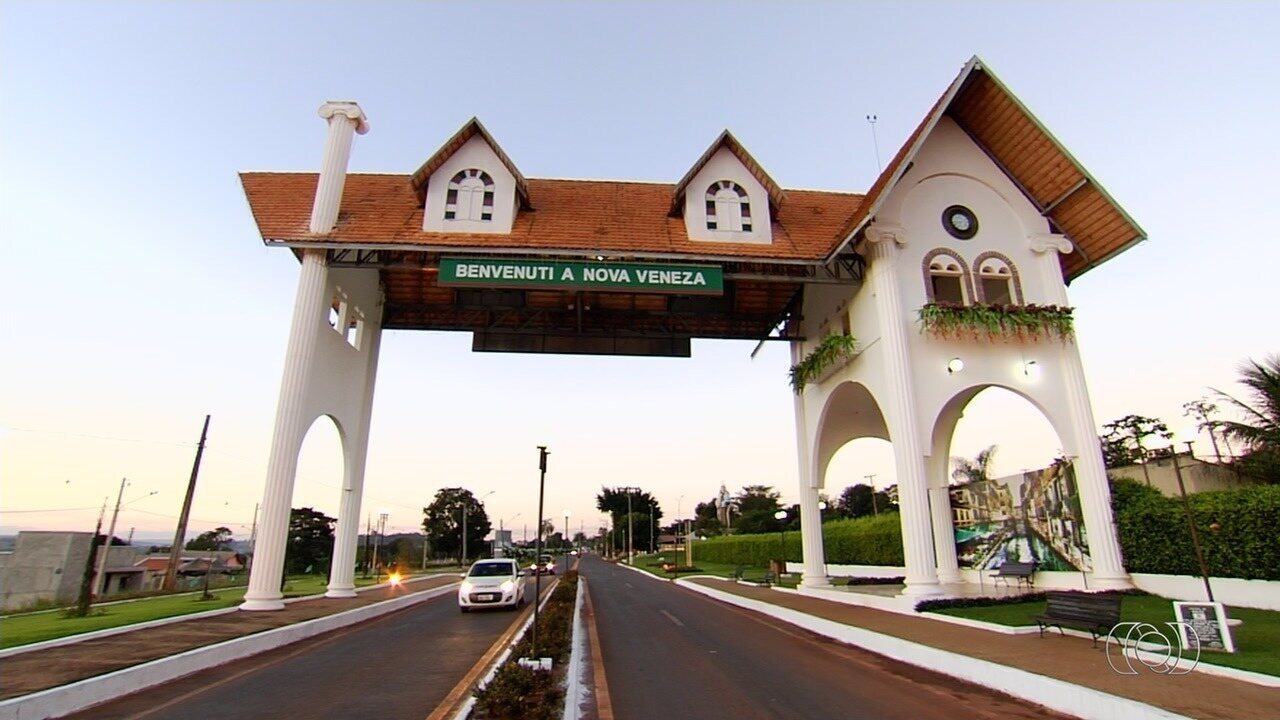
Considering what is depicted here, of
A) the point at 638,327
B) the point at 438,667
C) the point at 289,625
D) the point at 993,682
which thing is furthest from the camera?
the point at 638,327

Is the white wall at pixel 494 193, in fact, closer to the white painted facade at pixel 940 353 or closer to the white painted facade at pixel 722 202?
the white painted facade at pixel 722 202

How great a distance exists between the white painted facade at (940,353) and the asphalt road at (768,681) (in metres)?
4.81

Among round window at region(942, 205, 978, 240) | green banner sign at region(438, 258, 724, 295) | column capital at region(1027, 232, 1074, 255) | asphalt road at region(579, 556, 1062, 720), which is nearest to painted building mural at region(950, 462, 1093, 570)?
column capital at region(1027, 232, 1074, 255)

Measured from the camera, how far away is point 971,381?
573 inches

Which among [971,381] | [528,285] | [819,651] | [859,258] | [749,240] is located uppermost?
[749,240]

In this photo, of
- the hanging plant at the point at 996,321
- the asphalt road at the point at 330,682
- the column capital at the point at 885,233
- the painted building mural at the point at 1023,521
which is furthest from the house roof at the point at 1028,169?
the asphalt road at the point at 330,682

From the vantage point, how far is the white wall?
56.4 ft

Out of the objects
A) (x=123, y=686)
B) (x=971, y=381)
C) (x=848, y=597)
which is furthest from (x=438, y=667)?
(x=971, y=381)

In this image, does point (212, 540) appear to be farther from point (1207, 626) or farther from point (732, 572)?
point (1207, 626)

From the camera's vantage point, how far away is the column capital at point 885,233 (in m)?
15.2

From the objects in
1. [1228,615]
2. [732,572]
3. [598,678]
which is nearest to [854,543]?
[732,572]

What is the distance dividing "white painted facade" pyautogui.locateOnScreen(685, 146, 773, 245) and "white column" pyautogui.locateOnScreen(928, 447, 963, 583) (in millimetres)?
8600

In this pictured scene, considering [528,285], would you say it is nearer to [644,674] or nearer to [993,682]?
[644,674]

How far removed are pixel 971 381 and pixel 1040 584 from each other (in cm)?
603
